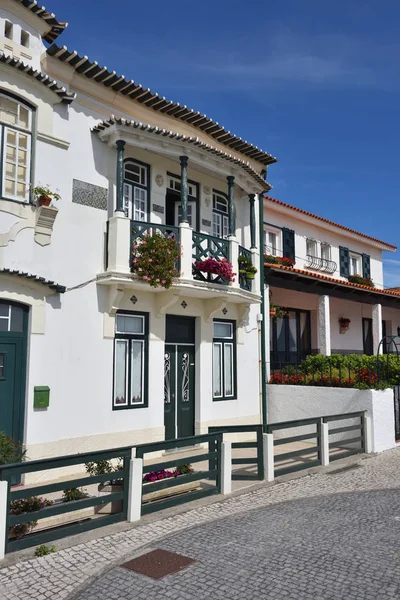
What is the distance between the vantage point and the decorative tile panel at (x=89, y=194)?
949 cm

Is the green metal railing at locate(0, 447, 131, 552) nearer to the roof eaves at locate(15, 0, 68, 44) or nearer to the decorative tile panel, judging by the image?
the decorative tile panel

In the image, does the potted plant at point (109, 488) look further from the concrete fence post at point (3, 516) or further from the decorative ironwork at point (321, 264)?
the decorative ironwork at point (321, 264)

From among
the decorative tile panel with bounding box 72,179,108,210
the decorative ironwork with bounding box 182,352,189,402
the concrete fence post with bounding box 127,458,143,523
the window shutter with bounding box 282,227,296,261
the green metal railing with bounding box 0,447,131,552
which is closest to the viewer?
the green metal railing with bounding box 0,447,131,552

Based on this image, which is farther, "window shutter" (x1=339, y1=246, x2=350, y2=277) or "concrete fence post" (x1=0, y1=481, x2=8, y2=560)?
"window shutter" (x1=339, y1=246, x2=350, y2=277)

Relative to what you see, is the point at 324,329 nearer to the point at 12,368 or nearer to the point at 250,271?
the point at 250,271

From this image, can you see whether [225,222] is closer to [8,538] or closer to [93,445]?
[93,445]

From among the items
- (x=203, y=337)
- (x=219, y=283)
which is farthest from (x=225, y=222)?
(x=203, y=337)

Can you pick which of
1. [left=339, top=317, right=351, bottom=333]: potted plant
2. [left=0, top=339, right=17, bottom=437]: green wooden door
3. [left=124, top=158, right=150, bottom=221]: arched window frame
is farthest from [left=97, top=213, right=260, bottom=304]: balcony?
[left=339, top=317, right=351, bottom=333]: potted plant

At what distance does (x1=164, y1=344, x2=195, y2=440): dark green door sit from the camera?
11.0 metres

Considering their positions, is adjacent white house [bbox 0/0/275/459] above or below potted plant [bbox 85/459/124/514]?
above

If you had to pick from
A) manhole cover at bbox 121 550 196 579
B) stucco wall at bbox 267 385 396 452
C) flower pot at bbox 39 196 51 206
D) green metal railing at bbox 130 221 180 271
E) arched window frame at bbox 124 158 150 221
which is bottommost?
manhole cover at bbox 121 550 196 579

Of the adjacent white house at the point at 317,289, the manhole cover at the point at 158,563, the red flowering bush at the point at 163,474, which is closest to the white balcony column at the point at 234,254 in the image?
the adjacent white house at the point at 317,289

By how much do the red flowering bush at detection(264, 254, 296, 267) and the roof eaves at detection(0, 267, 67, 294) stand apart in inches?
310

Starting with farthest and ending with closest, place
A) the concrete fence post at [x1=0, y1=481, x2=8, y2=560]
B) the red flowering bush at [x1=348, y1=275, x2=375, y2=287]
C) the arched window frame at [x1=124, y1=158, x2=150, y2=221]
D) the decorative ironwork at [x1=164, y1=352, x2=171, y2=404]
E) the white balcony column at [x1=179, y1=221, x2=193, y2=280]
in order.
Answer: the red flowering bush at [x1=348, y1=275, x2=375, y2=287]
the decorative ironwork at [x1=164, y1=352, x2=171, y2=404]
the arched window frame at [x1=124, y1=158, x2=150, y2=221]
the white balcony column at [x1=179, y1=221, x2=193, y2=280]
the concrete fence post at [x1=0, y1=481, x2=8, y2=560]
